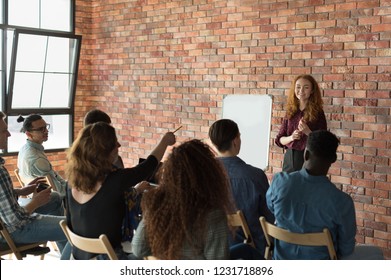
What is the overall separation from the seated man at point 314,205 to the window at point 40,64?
4629 millimetres

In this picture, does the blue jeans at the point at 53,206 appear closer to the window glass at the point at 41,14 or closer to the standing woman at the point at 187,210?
the standing woman at the point at 187,210

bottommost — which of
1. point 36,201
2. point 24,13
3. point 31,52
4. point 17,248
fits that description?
point 17,248

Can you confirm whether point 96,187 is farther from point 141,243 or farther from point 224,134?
point 224,134

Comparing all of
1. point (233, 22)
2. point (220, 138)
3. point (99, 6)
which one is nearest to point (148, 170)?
point (220, 138)

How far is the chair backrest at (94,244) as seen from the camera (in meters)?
2.37

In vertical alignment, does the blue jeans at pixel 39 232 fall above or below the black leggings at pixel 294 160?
below

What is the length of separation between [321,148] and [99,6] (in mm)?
5062

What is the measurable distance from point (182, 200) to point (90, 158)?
31.3 inches

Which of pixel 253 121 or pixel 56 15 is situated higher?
pixel 56 15

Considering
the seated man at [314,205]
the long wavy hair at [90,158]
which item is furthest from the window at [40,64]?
the seated man at [314,205]

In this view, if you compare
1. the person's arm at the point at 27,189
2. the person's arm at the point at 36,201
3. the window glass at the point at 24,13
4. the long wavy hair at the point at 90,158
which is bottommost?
the person's arm at the point at 36,201

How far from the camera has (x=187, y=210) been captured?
2.00 m

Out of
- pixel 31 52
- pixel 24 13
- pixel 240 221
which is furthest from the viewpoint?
pixel 31 52

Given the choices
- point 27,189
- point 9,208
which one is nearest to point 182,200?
point 9,208
